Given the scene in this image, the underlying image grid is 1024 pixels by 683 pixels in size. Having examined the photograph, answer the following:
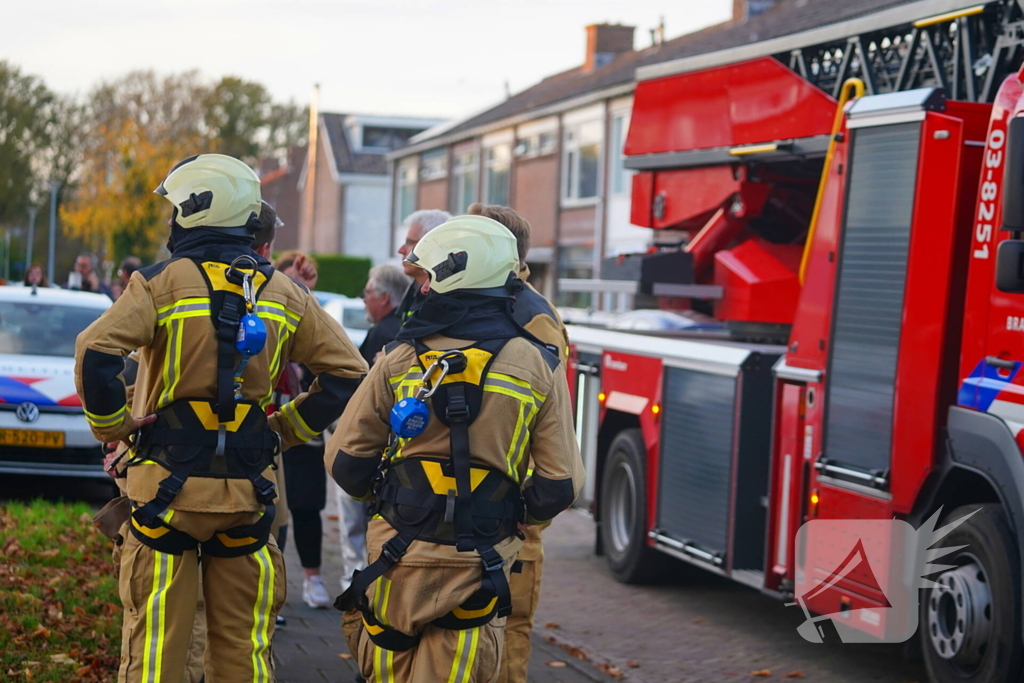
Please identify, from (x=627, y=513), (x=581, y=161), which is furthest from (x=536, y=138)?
(x=627, y=513)

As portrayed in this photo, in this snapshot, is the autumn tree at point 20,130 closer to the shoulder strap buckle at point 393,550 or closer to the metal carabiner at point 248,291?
the metal carabiner at point 248,291

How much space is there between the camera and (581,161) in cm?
3297

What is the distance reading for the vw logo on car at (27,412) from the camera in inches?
399

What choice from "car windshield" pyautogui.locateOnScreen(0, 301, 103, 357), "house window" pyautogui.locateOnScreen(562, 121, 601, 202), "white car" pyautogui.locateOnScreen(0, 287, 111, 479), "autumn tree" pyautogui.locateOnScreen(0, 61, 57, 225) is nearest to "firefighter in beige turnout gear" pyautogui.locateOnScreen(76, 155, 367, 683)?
"white car" pyautogui.locateOnScreen(0, 287, 111, 479)

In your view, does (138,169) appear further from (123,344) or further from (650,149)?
(123,344)

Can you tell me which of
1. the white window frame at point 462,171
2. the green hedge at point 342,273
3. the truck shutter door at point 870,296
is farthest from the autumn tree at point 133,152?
the truck shutter door at point 870,296

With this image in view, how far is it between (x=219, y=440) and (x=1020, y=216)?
10.2ft

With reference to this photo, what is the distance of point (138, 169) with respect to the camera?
57281mm

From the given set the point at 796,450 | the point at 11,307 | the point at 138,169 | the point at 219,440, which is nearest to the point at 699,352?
the point at 796,450

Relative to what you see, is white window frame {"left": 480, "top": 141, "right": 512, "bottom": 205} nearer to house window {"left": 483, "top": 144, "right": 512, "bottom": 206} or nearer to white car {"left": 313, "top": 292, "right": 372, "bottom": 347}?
house window {"left": 483, "top": 144, "right": 512, "bottom": 206}

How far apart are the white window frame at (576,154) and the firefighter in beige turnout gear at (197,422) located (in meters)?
26.9

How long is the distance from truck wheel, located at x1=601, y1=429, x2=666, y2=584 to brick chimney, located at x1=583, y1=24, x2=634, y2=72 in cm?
3174

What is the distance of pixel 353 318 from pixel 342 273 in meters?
29.2

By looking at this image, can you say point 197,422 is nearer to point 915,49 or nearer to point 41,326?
point 915,49
